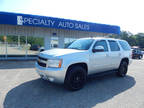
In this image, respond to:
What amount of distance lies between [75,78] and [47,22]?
8228 mm

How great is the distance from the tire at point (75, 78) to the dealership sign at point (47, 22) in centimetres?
800

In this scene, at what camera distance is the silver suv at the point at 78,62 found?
11.7ft

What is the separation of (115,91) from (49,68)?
8.85 feet

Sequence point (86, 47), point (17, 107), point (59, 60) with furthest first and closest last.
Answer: point (86, 47), point (59, 60), point (17, 107)

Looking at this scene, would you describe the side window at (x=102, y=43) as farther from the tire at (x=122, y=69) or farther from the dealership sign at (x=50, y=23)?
the dealership sign at (x=50, y=23)

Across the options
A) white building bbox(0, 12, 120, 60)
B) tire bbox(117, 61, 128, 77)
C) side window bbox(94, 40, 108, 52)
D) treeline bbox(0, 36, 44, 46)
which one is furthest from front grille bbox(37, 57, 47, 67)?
treeline bbox(0, 36, 44, 46)

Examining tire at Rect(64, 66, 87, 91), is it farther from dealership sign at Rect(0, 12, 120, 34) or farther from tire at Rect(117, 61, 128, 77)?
dealership sign at Rect(0, 12, 120, 34)

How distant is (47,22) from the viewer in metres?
10.6

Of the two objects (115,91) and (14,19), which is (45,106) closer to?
(115,91)

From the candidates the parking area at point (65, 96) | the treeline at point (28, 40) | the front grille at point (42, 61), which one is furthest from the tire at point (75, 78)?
the treeline at point (28, 40)

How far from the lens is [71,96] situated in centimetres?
358

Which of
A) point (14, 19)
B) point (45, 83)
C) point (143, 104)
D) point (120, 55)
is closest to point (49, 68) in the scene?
point (45, 83)

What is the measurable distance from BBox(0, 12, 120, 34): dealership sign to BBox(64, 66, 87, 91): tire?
800 cm

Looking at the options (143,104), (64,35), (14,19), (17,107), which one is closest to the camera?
(17,107)
